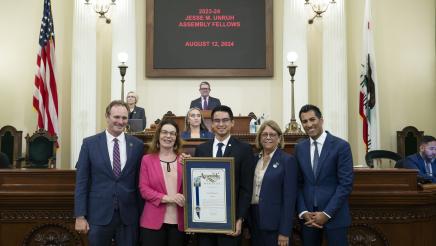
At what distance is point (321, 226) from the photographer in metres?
3.46

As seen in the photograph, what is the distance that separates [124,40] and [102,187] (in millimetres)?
6861

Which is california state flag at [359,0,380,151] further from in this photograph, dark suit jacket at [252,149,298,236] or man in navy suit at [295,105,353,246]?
dark suit jacket at [252,149,298,236]

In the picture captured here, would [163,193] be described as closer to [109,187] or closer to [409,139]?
[109,187]

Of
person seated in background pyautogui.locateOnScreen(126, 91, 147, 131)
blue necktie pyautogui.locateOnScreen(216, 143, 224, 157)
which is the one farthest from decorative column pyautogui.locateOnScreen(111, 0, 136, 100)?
blue necktie pyautogui.locateOnScreen(216, 143, 224, 157)

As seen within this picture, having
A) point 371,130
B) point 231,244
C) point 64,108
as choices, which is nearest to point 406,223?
point 231,244

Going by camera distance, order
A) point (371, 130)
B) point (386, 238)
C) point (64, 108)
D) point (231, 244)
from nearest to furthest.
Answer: point (231, 244) → point (386, 238) → point (371, 130) → point (64, 108)

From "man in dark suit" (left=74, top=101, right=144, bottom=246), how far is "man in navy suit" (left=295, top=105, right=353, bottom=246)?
1329 millimetres

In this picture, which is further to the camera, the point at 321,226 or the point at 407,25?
the point at 407,25

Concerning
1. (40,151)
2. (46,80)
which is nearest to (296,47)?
(46,80)

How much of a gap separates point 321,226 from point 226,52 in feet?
23.3

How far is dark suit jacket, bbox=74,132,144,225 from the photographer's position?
3496 mm

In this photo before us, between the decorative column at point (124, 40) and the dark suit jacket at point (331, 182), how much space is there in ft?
22.6

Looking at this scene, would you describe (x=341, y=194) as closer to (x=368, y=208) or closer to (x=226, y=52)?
(x=368, y=208)

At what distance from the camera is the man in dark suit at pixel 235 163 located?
340 centimetres
